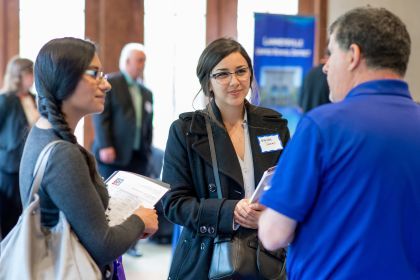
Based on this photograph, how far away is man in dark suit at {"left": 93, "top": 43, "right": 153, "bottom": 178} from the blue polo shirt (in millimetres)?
3519

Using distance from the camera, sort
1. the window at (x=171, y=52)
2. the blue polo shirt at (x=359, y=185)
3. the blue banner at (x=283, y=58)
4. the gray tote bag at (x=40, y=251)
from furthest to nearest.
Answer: the window at (x=171, y=52)
the blue banner at (x=283, y=58)
the gray tote bag at (x=40, y=251)
the blue polo shirt at (x=359, y=185)

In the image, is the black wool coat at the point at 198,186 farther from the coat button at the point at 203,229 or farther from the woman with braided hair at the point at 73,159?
the woman with braided hair at the point at 73,159

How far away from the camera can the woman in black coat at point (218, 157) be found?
2.03 metres

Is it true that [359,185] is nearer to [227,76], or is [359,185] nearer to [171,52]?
[227,76]

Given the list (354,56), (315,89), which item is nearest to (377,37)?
(354,56)

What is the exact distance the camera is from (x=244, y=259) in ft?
6.44

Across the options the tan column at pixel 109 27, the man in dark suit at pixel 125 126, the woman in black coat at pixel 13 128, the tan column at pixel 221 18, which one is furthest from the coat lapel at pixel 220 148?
the tan column at pixel 221 18

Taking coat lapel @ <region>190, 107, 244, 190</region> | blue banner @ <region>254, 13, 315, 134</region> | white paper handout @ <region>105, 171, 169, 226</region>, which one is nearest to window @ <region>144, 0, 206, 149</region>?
blue banner @ <region>254, 13, 315, 134</region>

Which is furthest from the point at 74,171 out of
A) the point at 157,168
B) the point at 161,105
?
the point at 161,105

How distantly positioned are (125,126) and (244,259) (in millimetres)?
3026

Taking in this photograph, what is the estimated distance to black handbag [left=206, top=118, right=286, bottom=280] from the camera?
196cm

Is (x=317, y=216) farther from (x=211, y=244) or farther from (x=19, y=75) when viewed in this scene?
(x=19, y=75)

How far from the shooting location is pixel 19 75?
4.48 m

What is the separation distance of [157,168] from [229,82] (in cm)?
356
